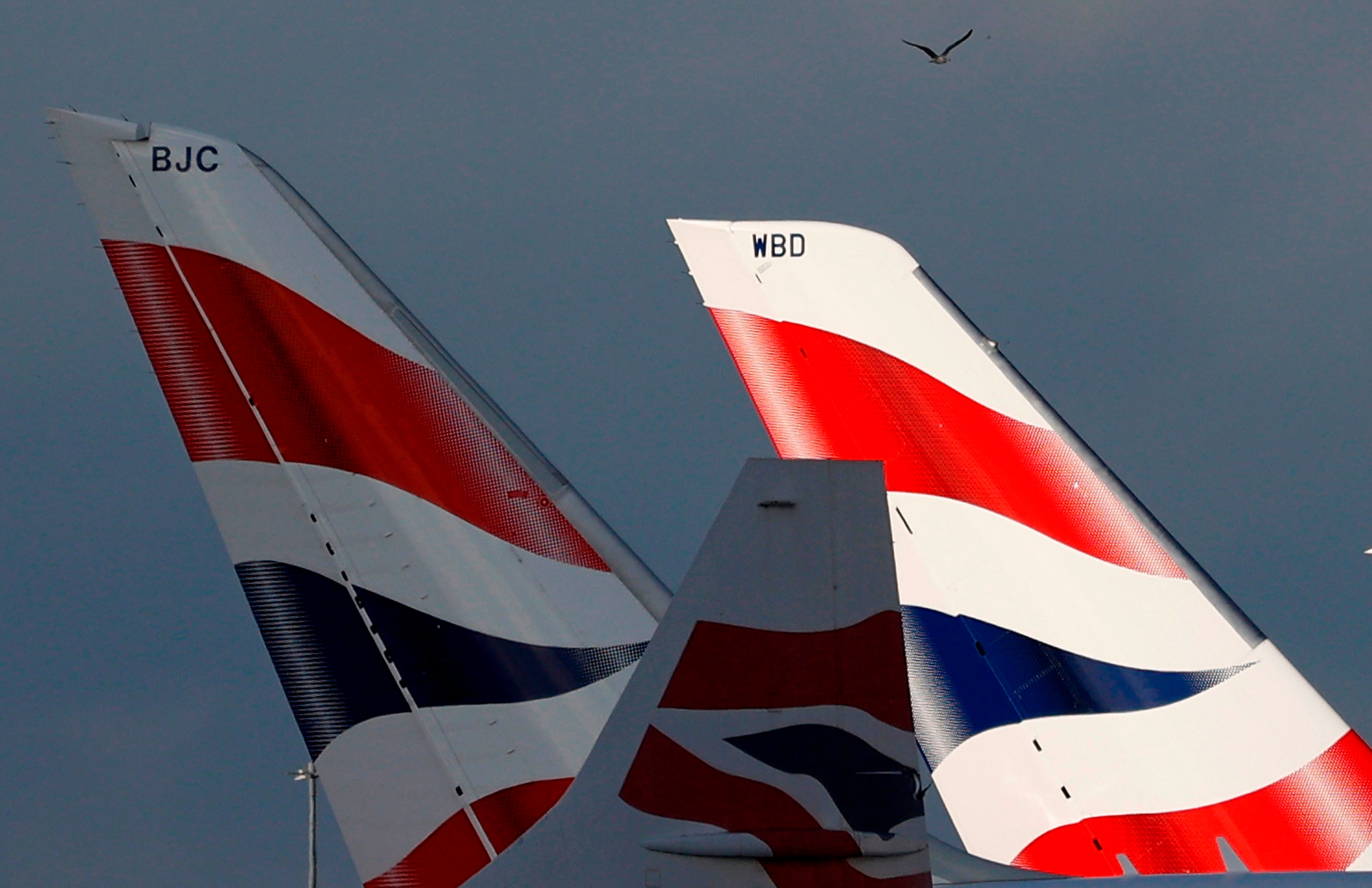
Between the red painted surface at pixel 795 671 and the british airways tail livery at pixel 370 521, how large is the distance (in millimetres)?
3172

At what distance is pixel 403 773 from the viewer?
36.3 feet

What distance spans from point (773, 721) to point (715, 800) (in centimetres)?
45

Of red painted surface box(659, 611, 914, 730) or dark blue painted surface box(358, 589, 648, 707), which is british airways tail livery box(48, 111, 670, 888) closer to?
dark blue painted surface box(358, 589, 648, 707)

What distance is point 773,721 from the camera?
26.4 feet

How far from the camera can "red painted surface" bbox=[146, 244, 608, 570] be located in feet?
38.2

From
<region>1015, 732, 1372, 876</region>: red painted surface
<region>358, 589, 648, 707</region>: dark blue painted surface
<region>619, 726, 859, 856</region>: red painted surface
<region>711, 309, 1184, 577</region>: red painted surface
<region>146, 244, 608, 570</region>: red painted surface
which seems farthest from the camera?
<region>711, 309, 1184, 577</region>: red painted surface

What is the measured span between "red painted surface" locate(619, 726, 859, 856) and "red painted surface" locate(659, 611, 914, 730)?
248 millimetres

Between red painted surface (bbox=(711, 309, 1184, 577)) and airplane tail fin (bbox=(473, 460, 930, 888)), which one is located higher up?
red painted surface (bbox=(711, 309, 1184, 577))

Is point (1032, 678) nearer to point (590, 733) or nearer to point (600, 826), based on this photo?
point (590, 733)

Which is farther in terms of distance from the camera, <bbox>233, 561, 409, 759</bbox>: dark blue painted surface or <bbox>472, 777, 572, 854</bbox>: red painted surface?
<bbox>233, 561, 409, 759</bbox>: dark blue painted surface

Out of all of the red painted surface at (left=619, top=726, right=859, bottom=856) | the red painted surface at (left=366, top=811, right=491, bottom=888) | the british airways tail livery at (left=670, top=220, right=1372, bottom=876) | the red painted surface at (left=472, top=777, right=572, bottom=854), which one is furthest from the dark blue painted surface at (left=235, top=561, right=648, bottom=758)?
the red painted surface at (left=619, top=726, right=859, bottom=856)

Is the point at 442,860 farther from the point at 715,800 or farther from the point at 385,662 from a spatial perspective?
the point at 715,800

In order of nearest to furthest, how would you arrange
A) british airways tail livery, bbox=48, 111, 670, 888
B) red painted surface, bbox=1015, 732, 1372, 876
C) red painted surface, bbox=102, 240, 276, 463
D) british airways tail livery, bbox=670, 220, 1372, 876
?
1. british airways tail livery, bbox=48, 111, 670, 888
2. red painted surface, bbox=102, 240, 276, 463
3. red painted surface, bbox=1015, 732, 1372, 876
4. british airways tail livery, bbox=670, 220, 1372, 876

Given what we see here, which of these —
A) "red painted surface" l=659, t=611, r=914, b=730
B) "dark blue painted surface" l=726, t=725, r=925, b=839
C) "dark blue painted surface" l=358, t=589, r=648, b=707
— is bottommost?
"dark blue painted surface" l=726, t=725, r=925, b=839
